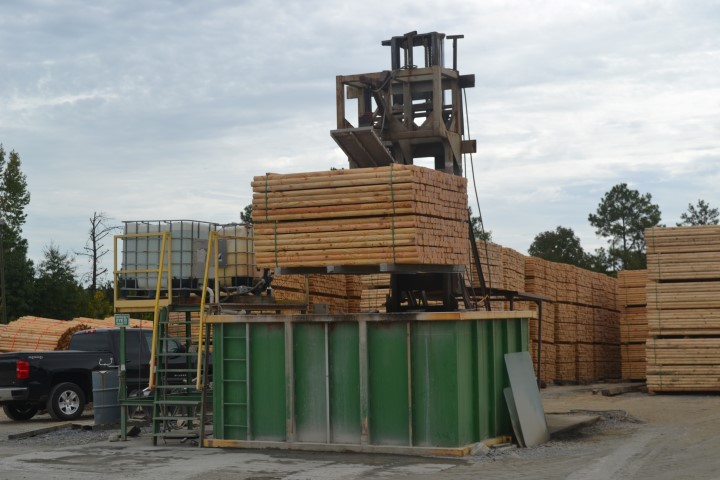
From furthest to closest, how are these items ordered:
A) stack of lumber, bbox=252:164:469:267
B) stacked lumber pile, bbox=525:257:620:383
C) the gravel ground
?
stacked lumber pile, bbox=525:257:620:383
stack of lumber, bbox=252:164:469:267
the gravel ground

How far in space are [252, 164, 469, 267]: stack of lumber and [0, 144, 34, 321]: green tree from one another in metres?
42.1

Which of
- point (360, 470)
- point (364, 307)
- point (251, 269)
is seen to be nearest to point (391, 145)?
point (251, 269)

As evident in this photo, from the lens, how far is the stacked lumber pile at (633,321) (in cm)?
3061

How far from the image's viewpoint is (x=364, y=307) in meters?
25.0

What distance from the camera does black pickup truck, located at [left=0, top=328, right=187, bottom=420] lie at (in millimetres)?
20453

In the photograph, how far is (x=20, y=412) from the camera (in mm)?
22062

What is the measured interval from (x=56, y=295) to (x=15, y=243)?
11.2 m

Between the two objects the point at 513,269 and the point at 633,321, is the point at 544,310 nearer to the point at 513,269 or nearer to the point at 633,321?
the point at 513,269

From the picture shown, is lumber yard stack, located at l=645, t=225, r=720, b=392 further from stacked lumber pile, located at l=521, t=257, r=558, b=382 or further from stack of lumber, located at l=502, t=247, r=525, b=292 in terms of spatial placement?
stacked lumber pile, located at l=521, t=257, r=558, b=382

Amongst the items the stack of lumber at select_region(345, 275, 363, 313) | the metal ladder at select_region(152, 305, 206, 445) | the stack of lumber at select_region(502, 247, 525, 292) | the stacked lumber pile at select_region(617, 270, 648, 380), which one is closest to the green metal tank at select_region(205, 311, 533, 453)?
the metal ladder at select_region(152, 305, 206, 445)

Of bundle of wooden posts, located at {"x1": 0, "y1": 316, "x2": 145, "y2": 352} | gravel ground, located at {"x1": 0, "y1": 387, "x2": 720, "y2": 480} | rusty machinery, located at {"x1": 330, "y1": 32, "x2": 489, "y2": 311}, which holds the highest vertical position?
rusty machinery, located at {"x1": 330, "y1": 32, "x2": 489, "y2": 311}

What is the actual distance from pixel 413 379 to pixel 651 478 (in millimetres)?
3538

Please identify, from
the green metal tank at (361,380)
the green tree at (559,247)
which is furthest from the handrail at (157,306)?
the green tree at (559,247)

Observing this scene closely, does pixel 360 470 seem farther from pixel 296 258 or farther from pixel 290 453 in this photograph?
pixel 296 258
